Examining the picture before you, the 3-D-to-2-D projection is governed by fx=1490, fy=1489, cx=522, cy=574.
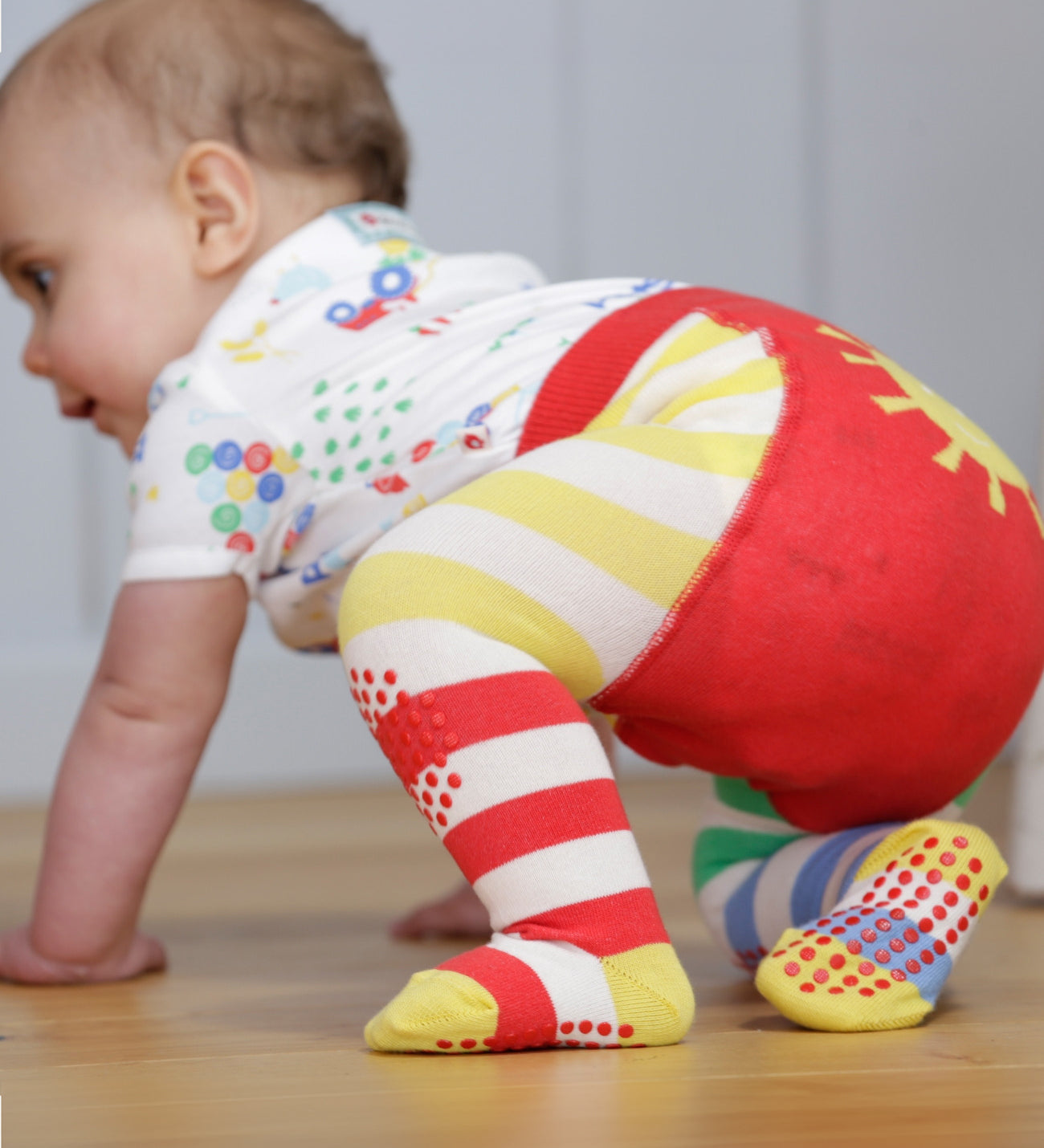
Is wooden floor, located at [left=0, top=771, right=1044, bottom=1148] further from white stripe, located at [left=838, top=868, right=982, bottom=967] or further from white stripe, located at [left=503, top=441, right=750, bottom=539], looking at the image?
white stripe, located at [left=503, top=441, right=750, bottom=539]

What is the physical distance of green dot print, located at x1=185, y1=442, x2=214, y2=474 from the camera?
29.8 inches

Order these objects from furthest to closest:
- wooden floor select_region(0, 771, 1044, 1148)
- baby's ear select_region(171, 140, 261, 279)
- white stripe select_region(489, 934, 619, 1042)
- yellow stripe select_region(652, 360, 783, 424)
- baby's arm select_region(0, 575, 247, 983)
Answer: baby's ear select_region(171, 140, 261, 279), baby's arm select_region(0, 575, 247, 983), yellow stripe select_region(652, 360, 783, 424), white stripe select_region(489, 934, 619, 1042), wooden floor select_region(0, 771, 1044, 1148)

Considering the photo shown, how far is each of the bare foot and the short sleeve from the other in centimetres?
26

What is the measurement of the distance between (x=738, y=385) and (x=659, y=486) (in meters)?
0.07

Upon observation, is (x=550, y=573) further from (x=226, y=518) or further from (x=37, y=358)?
(x=37, y=358)

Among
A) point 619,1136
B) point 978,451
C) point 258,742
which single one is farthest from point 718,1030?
point 258,742

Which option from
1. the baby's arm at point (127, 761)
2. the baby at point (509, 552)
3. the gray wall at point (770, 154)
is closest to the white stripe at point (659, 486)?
the baby at point (509, 552)

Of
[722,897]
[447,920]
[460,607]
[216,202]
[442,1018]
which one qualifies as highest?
[216,202]

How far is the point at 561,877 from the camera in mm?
561

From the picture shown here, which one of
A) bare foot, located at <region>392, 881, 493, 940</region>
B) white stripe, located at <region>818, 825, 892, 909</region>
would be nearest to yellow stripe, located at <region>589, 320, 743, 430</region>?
white stripe, located at <region>818, 825, 892, 909</region>

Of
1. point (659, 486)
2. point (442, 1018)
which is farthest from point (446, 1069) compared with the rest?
point (659, 486)

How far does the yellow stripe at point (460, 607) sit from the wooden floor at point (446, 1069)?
16cm

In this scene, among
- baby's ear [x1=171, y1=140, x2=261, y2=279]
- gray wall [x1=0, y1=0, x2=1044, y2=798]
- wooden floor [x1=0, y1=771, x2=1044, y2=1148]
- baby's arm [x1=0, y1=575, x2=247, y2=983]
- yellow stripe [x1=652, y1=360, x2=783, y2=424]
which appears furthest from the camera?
gray wall [x1=0, y1=0, x2=1044, y2=798]

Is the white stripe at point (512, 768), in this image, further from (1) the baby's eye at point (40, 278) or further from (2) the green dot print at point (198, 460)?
(1) the baby's eye at point (40, 278)
